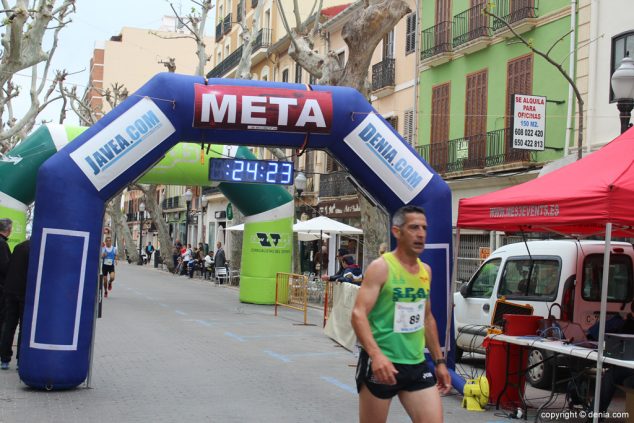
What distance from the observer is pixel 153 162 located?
412 inches

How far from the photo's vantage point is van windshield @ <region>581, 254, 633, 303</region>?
1073cm

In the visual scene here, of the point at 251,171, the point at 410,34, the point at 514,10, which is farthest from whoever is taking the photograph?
the point at 410,34

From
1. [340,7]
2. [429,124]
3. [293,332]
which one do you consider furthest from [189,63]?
[293,332]

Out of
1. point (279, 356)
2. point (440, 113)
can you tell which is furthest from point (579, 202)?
point (440, 113)

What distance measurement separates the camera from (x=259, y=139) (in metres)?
10.7

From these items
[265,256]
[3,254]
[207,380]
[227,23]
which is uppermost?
[227,23]

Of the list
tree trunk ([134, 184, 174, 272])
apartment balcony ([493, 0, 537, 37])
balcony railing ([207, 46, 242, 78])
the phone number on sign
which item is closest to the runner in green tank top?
the phone number on sign

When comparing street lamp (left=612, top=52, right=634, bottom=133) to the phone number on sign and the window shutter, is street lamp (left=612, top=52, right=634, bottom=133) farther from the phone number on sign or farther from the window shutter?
the window shutter

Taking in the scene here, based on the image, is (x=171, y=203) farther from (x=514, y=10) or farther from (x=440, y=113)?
(x=514, y=10)

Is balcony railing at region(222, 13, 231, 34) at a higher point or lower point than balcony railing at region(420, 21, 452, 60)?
higher

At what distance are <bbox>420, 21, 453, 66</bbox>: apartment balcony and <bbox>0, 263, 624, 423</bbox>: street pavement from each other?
10.7 m

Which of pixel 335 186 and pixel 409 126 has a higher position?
pixel 409 126

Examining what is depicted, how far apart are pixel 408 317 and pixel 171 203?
6552 cm

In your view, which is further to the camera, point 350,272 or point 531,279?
point 350,272
